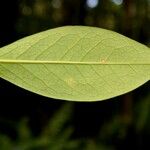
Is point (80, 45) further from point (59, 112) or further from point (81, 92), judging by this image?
point (59, 112)

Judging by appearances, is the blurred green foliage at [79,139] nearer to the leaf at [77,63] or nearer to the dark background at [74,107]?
the dark background at [74,107]

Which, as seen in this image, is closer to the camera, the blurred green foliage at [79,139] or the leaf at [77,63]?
the leaf at [77,63]

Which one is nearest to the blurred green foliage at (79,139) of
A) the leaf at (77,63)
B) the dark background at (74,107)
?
the dark background at (74,107)

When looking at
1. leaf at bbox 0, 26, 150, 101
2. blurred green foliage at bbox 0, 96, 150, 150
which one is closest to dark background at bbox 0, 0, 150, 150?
blurred green foliage at bbox 0, 96, 150, 150

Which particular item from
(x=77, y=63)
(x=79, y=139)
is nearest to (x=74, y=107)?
(x=79, y=139)

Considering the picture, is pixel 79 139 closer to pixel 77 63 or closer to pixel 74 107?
pixel 74 107

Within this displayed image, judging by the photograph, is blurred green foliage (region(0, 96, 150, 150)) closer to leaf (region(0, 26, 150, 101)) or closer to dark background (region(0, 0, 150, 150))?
dark background (region(0, 0, 150, 150))
